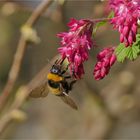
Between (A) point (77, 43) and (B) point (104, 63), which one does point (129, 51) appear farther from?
(A) point (77, 43)


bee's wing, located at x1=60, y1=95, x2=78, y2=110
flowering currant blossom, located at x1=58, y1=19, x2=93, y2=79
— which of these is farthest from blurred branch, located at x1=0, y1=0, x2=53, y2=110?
flowering currant blossom, located at x1=58, y1=19, x2=93, y2=79

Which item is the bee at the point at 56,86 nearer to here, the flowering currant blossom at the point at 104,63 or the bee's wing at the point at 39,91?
the bee's wing at the point at 39,91

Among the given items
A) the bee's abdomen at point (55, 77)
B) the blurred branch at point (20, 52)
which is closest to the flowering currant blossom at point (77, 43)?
the bee's abdomen at point (55, 77)

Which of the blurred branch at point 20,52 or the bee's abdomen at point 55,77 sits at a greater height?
the blurred branch at point 20,52

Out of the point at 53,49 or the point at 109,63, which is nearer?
the point at 109,63


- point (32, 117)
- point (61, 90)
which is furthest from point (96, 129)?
point (32, 117)

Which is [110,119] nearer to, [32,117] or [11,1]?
[11,1]
